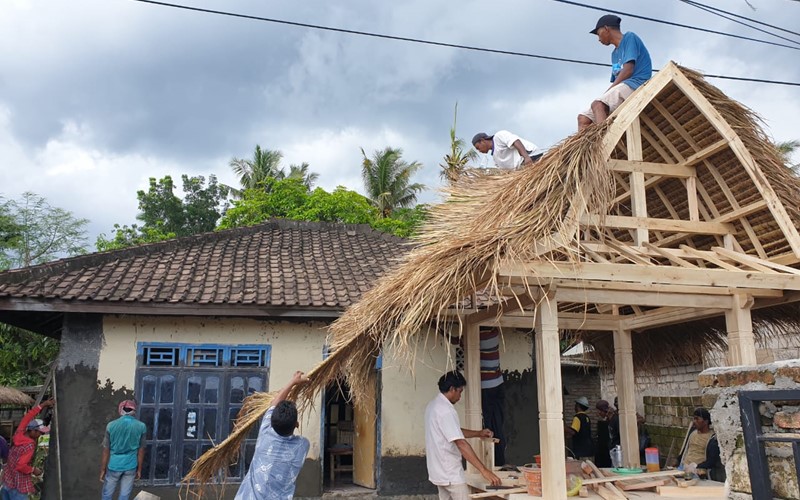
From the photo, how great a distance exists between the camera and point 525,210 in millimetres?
5141

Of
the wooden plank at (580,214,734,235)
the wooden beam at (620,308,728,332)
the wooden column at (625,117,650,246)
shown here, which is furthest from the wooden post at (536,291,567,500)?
the wooden beam at (620,308,728,332)

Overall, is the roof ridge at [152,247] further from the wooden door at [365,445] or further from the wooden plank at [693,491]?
the wooden plank at [693,491]

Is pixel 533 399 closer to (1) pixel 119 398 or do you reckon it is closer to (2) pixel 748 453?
(1) pixel 119 398

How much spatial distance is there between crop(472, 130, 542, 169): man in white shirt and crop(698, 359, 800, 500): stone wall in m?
4.39

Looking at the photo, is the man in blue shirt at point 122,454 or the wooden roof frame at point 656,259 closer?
the wooden roof frame at point 656,259

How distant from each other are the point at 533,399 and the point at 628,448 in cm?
229

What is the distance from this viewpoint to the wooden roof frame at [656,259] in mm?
5227

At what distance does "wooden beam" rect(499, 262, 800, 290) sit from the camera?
16.8 feet

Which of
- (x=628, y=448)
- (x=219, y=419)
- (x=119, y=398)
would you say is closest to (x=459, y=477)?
(x=628, y=448)

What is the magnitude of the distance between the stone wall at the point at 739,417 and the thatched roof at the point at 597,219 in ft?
7.04

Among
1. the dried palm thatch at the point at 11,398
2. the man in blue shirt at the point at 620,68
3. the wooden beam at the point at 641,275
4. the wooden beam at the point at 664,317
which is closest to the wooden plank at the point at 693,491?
the wooden beam at the point at 664,317

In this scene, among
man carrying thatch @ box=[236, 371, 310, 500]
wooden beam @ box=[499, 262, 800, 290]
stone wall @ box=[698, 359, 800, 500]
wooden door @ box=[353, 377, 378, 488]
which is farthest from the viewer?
wooden door @ box=[353, 377, 378, 488]

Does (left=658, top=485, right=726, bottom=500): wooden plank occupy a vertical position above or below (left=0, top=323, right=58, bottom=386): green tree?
below

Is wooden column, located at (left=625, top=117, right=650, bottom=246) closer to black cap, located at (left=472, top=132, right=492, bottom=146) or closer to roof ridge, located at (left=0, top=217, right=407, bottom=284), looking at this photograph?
black cap, located at (left=472, top=132, right=492, bottom=146)
